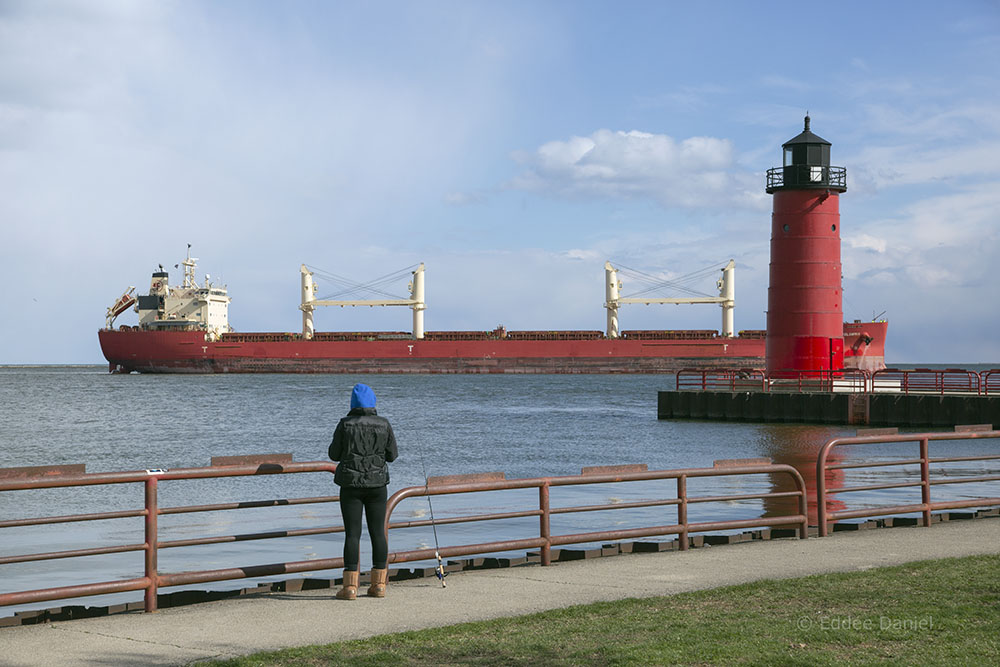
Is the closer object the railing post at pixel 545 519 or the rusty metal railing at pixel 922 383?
the railing post at pixel 545 519

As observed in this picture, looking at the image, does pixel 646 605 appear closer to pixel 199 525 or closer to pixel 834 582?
pixel 834 582

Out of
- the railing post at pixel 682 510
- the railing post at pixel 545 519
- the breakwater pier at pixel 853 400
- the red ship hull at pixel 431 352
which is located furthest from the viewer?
the red ship hull at pixel 431 352

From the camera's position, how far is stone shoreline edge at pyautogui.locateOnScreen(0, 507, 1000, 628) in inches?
282

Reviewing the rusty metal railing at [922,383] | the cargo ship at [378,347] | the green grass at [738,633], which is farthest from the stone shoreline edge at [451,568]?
the cargo ship at [378,347]

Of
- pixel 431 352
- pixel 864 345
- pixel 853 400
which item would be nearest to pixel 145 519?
pixel 853 400

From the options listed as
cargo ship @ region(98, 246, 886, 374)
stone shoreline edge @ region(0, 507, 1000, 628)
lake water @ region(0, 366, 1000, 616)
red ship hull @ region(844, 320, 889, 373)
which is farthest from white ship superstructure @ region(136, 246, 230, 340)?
stone shoreline edge @ region(0, 507, 1000, 628)

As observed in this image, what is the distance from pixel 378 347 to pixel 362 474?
89560 millimetres

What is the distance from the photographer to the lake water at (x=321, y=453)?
558 inches

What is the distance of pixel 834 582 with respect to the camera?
754cm

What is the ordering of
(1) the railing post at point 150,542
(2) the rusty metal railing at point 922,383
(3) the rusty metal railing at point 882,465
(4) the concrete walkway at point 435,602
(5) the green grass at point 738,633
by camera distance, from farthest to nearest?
(2) the rusty metal railing at point 922,383
(3) the rusty metal railing at point 882,465
(1) the railing post at point 150,542
(4) the concrete walkway at point 435,602
(5) the green grass at point 738,633

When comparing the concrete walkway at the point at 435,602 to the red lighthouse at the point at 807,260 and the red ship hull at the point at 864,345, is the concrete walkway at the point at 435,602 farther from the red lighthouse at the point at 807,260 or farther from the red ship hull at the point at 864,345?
the red ship hull at the point at 864,345

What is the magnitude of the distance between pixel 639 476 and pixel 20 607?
5842 millimetres

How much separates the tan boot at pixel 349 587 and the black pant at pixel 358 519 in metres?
0.04

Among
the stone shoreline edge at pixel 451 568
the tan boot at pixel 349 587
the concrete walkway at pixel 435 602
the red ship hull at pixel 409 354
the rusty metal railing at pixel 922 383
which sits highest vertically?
the red ship hull at pixel 409 354
